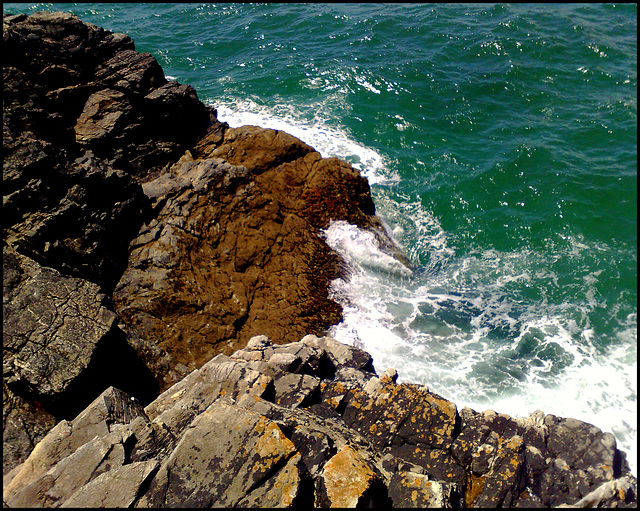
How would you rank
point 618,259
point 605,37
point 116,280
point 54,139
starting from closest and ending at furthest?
point 116,280
point 54,139
point 618,259
point 605,37

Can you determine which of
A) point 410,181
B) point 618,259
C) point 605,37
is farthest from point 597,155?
point 605,37

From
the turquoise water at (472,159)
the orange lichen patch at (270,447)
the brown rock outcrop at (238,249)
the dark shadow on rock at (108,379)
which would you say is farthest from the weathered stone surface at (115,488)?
the turquoise water at (472,159)

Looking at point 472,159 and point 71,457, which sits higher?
point 71,457

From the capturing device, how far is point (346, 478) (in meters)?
6.83

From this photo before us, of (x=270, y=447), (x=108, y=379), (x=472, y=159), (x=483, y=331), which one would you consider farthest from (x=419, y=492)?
(x=472, y=159)

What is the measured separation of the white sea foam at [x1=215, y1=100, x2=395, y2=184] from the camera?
85.2 ft

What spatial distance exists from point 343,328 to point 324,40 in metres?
30.8

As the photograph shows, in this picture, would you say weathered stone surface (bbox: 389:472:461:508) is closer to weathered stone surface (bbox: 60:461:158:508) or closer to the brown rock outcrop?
weathered stone surface (bbox: 60:461:158:508)

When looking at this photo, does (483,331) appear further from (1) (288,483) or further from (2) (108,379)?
(2) (108,379)

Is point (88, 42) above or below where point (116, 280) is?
above

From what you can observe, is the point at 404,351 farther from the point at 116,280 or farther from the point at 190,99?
the point at 190,99

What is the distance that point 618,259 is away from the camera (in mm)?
20062

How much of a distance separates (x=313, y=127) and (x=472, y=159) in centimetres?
1066

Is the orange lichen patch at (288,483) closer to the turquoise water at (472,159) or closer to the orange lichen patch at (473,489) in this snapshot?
the orange lichen patch at (473,489)
